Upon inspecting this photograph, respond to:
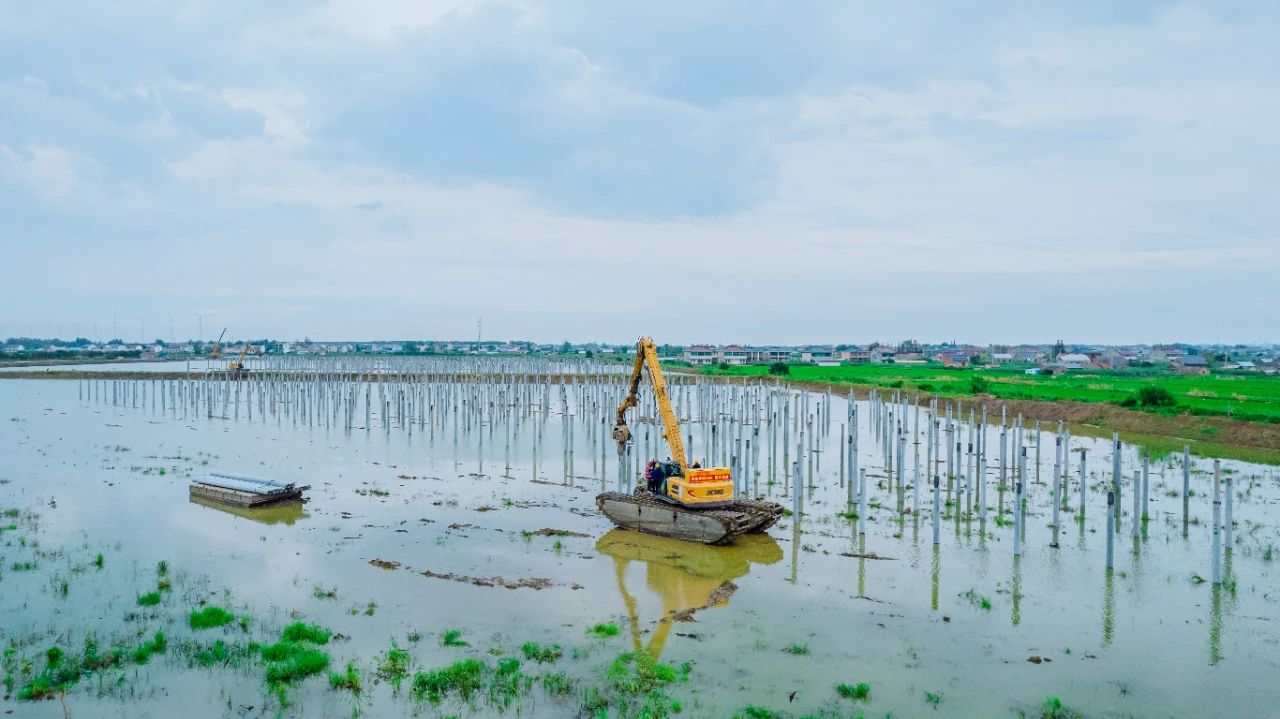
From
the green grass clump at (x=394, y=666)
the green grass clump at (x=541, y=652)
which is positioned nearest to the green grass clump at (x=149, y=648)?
the green grass clump at (x=394, y=666)

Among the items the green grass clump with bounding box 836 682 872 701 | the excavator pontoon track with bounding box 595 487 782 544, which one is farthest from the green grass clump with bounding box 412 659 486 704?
the excavator pontoon track with bounding box 595 487 782 544

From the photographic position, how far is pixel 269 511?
2056cm

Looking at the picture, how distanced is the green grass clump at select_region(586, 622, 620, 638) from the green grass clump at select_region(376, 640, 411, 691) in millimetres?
2721

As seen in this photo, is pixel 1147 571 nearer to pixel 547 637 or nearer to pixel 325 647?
pixel 547 637

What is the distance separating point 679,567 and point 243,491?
1260 cm

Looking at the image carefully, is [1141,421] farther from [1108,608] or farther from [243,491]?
[243,491]

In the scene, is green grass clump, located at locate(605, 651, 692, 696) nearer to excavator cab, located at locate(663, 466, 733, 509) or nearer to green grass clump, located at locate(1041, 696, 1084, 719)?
green grass clump, located at locate(1041, 696, 1084, 719)

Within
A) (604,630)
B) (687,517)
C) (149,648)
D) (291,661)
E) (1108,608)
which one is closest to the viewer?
(291,661)

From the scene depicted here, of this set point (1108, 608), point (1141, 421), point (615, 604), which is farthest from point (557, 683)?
point (1141, 421)

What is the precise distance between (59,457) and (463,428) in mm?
16144

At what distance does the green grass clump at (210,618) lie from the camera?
11.7m

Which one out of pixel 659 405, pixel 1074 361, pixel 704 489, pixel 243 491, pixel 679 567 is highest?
pixel 659 405

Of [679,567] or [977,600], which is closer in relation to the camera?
[977,600]

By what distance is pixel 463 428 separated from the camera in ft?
127
